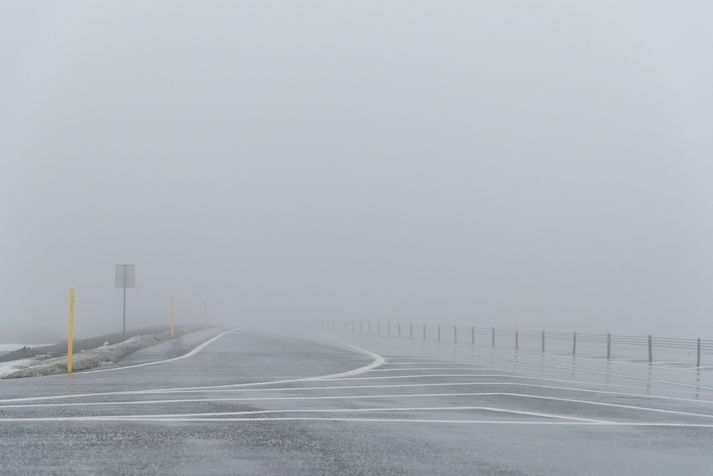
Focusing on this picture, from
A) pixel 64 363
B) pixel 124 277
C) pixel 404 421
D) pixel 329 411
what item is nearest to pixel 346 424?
pixel 404 421

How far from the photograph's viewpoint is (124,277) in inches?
1415

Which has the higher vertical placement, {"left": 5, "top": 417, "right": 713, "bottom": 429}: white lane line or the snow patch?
{"left": 5, "top": 417, "right": 713, "bottom": 429}: white lane line

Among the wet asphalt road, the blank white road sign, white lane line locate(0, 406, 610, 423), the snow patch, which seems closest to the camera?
the wet asphalt road

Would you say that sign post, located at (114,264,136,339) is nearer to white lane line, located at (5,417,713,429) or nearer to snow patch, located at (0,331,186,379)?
snow patch, located at (0,331,186,379)

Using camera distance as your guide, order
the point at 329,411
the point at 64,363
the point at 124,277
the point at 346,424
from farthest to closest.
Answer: the point at 124,277 < the point at 64,363 < the point at 329,411 < the point at 346,424

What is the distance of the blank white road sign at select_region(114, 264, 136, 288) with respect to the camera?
35.8 metres

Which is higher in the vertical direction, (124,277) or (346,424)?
(124,277)

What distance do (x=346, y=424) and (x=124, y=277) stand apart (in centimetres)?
2724

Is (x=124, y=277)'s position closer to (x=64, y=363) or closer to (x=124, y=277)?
(x=124, y=277)

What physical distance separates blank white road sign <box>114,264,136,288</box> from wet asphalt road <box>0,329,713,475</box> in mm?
17322

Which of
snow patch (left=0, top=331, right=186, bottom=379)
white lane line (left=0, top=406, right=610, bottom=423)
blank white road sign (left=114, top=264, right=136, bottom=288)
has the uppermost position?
blank white road sign (left=114, top=264, right=136, bottom=288)

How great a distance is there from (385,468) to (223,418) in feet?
12.6

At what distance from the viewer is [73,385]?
15.5 meters

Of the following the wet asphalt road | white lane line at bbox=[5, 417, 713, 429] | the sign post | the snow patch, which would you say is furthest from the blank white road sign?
white lane line at bbox=[5, 417, 713, 429]
